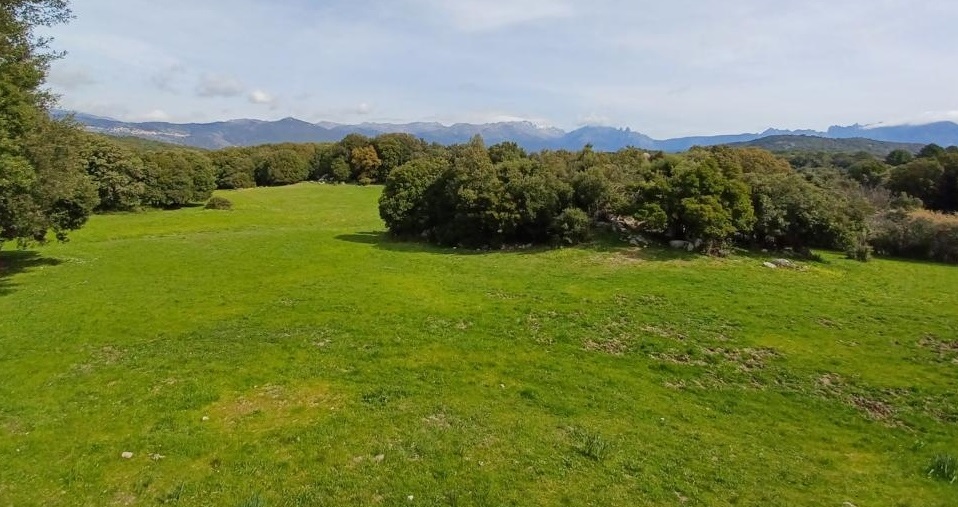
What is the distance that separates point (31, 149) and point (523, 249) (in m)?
30.6

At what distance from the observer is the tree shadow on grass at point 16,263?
Answer: 1154 inches

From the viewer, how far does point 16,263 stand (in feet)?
112

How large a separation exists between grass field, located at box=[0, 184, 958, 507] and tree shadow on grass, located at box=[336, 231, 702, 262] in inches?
151

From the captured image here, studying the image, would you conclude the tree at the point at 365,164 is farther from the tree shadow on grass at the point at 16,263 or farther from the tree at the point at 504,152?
the tree shadow on grass at the point at 16,263

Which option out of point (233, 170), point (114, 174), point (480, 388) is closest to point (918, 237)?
point (480, 388)

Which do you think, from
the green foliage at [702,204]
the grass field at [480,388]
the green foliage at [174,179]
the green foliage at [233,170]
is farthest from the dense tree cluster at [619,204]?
the green foliage at [233,170]

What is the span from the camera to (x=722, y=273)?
3020 centimetres

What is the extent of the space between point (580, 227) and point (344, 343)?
2376cm

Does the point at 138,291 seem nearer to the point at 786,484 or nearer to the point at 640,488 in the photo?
the point at 640,488

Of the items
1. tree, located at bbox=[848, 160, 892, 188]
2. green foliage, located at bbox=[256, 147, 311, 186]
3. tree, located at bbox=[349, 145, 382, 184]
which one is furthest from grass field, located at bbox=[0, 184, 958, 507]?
green foliage, located at bbox=[256, 147, 311, 186]

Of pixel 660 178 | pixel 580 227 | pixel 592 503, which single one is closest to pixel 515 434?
pixel 592 503

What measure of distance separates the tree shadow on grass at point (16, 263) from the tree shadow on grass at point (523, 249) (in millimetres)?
20986

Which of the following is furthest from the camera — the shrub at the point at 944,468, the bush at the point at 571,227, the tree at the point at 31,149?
the bush at the point at 571,227

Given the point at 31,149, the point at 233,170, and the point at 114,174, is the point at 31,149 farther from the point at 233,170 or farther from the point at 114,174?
the point at 233,170
